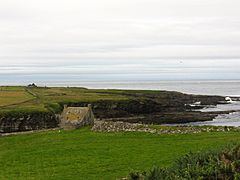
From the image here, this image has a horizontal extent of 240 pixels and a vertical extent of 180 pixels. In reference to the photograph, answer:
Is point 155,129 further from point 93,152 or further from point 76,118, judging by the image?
point 76,118

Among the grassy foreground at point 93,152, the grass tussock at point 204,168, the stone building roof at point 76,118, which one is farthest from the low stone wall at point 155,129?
the grass tussock at point 204,168

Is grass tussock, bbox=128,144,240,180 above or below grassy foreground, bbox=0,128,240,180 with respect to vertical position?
above

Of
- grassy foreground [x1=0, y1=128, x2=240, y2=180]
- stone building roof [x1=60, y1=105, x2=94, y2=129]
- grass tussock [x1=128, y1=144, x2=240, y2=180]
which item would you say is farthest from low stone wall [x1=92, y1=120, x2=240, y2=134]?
grass tussock [x1=128, y1=144, x2=240, y2=180]

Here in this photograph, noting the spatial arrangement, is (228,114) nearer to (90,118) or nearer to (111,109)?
(111,109)

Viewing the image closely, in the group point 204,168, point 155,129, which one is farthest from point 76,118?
point 204,168

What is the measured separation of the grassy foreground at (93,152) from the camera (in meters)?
23.4

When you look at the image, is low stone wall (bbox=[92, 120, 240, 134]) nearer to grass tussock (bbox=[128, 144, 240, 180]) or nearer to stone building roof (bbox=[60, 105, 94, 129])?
stone building roof (bbox=[60, 105, 94, 129])

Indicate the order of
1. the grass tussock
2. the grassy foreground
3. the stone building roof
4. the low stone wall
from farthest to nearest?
the stone building roof
the low stone wall
the grassy foreground
the grass tussock

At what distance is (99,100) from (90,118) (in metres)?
47.3

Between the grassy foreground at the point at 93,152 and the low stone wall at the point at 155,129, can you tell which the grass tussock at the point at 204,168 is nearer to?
the grassy foreground at the point at 93,152

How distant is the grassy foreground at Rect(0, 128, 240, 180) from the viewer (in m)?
23.4

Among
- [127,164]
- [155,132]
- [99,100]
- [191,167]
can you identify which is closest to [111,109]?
[99,100]

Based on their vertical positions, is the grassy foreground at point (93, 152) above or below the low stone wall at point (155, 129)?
below

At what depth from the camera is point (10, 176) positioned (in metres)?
23.2
